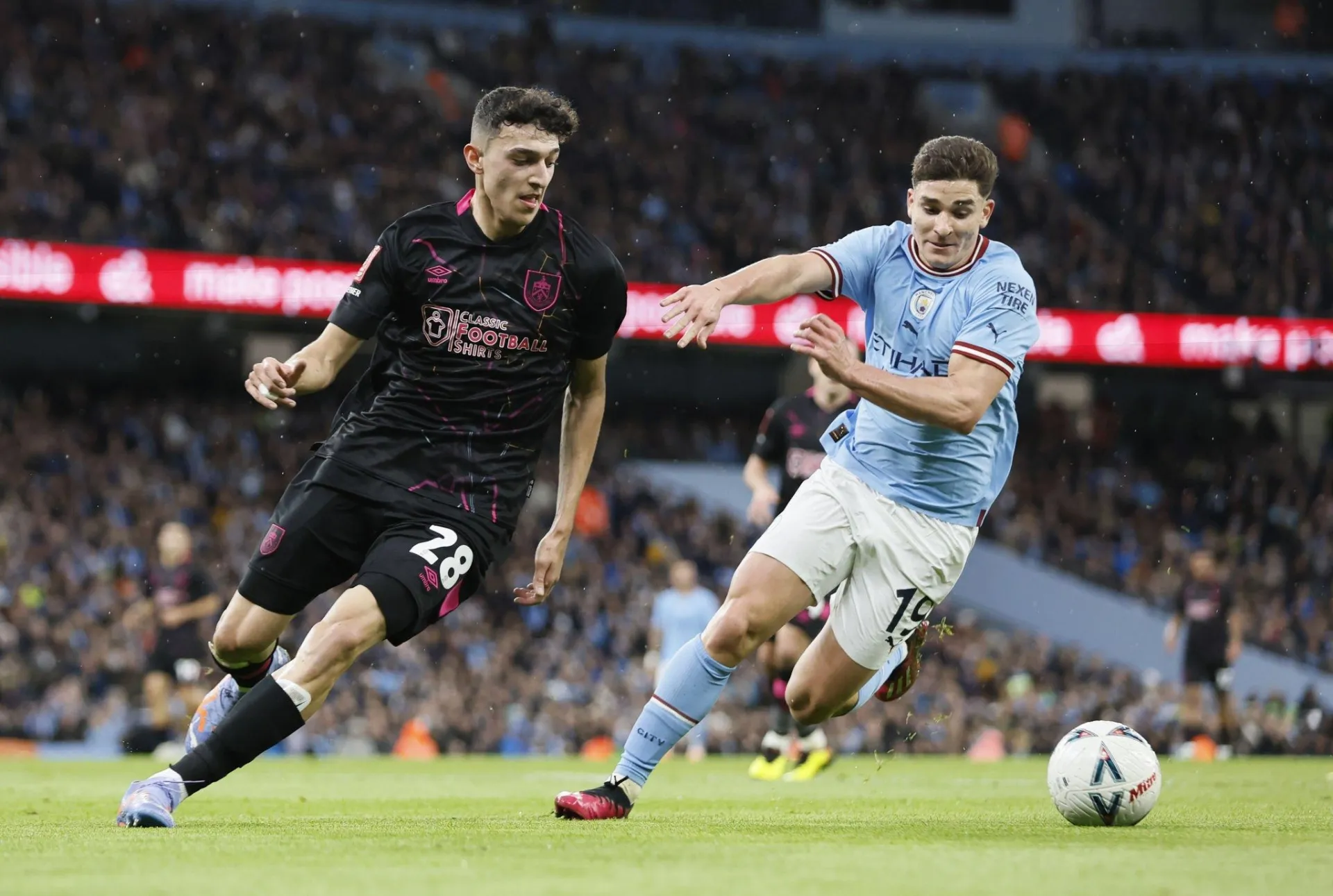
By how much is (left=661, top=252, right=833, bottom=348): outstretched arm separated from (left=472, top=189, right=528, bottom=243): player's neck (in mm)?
667

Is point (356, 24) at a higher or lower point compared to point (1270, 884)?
higher

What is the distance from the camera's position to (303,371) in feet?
18.8

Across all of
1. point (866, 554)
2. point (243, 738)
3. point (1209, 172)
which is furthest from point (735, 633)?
point (1209, 172)

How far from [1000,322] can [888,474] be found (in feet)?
2.54

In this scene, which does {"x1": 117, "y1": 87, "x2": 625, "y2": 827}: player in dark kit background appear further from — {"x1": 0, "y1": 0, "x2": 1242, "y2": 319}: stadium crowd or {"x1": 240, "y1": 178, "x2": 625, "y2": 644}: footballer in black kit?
{"x1": 0, "y1": 0, "x2": 1242, "y2": 319}: stadium crowd

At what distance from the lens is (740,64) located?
1238 inches

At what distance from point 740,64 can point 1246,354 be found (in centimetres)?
1074

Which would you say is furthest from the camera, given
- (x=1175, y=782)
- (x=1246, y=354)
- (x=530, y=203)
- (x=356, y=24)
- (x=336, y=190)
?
(x=356, y=24)

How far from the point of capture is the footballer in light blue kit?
240 inches

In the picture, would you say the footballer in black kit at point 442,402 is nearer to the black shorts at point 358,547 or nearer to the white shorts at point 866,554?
the black shorts at point 358,547

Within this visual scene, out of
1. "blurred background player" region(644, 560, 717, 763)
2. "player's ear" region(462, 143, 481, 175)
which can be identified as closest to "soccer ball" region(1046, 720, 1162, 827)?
"player's ear" region(462, 143, 481, 175)

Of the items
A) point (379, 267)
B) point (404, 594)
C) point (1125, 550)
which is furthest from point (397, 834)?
point (1125, 550)

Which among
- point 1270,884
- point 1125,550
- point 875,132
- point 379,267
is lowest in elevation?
point 1125,550

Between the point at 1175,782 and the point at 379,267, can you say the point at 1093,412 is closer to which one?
the point at 1175,782
